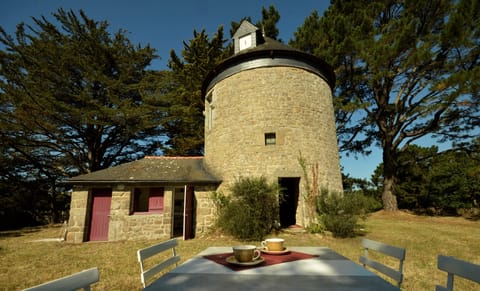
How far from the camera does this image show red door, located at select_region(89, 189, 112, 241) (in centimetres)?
810

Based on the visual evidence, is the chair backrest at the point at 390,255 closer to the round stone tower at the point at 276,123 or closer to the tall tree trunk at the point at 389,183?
the round stone tower at the point at 276,123

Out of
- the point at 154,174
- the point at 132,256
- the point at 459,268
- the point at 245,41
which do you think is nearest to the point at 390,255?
the point at 459,268

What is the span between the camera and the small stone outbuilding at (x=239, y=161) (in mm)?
8125

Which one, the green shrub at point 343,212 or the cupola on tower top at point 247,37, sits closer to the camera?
the green shrub at point 343,212

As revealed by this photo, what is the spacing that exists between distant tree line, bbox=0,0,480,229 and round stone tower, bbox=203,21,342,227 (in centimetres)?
439

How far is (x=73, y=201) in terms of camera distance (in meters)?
8.11

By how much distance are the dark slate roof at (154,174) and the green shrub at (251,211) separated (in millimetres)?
1705

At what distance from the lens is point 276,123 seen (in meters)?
8.82

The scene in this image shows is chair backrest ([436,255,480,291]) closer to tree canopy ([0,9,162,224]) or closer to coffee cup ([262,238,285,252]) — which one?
coffee cup ([262,238,285,252])

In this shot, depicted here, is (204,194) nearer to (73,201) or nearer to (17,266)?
(73,201)

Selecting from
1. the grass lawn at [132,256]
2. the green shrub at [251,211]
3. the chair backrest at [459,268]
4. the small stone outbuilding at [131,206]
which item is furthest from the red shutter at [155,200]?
the chair backrest at [459,268]

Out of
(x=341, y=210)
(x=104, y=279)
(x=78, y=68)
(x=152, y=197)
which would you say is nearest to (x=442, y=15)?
(x=341, y=210)

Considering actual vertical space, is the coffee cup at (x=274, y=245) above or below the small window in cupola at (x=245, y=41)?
below

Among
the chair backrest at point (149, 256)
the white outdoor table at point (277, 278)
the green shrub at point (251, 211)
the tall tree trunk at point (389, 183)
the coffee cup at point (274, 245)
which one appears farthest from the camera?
the tall tree trunk at point (389, 183)
